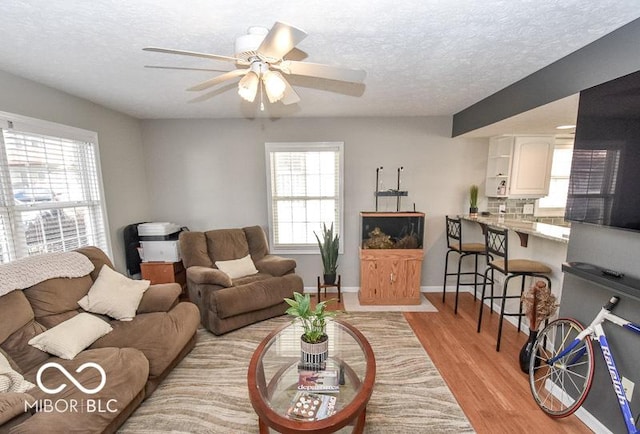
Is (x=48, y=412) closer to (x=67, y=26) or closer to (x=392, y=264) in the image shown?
(x=67, y=26)

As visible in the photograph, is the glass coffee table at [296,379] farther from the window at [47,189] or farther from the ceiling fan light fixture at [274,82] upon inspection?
the window at [47,189]

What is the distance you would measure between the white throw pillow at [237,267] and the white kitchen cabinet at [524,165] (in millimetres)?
3202

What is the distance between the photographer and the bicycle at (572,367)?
4.78 ft

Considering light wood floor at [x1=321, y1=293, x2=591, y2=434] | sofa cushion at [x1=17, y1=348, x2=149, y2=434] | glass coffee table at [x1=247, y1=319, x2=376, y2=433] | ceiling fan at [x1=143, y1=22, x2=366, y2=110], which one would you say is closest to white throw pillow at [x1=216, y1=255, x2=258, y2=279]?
glass coffee table at [x1=247, y1=319, x2=376, y2=433]

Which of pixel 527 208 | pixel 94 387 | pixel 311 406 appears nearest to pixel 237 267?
pixel 94 387

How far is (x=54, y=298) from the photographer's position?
6.18ft

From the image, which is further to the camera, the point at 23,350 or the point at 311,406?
the point at 23,350

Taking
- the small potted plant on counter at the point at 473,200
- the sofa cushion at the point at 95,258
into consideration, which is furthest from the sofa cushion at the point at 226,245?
the small potted plant on counter at the point at 473,200

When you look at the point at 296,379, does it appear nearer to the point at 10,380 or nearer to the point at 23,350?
the point at 10,380

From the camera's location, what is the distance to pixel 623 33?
4.75ft

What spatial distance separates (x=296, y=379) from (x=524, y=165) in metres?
3.45

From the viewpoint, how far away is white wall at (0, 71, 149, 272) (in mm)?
2109

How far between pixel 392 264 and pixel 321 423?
2.29 meters

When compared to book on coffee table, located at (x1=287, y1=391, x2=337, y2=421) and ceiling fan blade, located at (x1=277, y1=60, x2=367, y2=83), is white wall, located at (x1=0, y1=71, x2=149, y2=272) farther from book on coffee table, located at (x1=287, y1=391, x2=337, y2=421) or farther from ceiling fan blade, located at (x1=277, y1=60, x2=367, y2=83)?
book on coffee table, located at (x1=287, y1=391, x2=337, y2=421)
